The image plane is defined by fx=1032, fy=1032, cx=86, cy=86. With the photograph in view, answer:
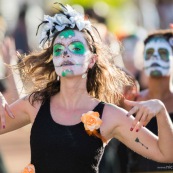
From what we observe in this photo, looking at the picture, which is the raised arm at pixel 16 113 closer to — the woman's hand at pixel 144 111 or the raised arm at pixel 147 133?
the raised arm at pixel 147 133

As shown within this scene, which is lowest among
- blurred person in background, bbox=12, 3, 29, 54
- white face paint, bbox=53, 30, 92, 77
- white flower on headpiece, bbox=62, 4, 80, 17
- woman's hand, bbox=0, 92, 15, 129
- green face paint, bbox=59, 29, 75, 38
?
blurred person in background, bbox=12, 3, 29, 54

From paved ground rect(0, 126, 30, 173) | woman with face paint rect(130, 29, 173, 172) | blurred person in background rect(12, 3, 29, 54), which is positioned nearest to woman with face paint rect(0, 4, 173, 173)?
woman with face paint rect(130, 29, 173, 172)

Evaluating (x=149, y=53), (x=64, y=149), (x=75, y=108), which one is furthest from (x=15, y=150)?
(x=64, y=149)

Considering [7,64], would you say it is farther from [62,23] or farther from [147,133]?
[147,133]

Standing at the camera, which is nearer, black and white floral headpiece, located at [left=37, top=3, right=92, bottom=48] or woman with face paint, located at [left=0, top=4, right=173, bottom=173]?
woman with face paint, located at [left=0, top=4, right=173, bottom=173]

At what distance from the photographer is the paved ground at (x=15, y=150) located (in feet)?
46.6

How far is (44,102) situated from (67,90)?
194mm

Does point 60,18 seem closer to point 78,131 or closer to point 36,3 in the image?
point 78,131

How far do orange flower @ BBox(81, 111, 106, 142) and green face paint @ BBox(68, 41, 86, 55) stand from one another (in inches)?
22.1

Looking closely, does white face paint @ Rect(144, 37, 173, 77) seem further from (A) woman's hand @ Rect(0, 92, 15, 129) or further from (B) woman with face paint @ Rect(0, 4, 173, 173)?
(A) woman's hand @ Rect(0, 92, 15, 129)

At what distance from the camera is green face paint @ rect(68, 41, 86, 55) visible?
7.73 metres

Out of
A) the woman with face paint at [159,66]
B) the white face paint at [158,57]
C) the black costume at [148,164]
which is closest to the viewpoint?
the black costume at [148,164]

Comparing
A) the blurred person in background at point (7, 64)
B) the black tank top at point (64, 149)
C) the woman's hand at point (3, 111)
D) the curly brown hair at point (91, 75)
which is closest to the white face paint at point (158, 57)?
the blurred person in background at point (7, 64)

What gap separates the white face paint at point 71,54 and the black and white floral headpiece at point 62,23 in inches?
2.3
